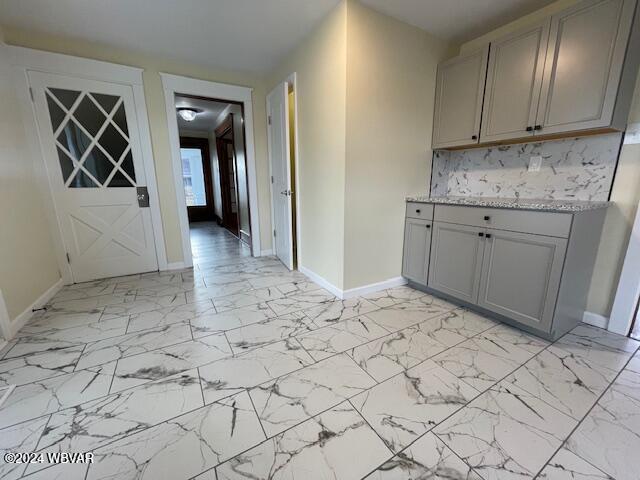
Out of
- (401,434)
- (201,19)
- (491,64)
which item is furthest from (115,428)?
(491,64)

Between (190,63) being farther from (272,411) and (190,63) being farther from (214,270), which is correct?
(272,411)

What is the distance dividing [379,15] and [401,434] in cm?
286

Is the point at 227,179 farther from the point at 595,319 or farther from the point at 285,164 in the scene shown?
the point at 595,319

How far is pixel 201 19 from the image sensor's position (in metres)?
2.27

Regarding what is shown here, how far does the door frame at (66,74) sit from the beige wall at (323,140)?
1.66 metres

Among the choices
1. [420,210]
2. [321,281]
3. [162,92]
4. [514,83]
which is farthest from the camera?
[162,92]

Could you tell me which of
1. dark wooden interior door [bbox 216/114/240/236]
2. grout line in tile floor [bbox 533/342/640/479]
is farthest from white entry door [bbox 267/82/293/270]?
grout line in tile floor [bbox 533/342/640/479]

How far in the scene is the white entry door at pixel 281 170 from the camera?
3.03 metres

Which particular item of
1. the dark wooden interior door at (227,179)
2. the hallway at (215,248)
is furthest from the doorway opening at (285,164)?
the dark wooden interior door at (227,179)

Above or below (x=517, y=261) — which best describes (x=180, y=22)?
above

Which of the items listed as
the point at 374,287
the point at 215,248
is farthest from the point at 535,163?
the point at 215,248

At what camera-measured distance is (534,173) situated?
7.44 feet

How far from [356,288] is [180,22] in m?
2.82

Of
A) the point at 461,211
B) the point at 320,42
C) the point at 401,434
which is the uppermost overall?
the point at 320,42
